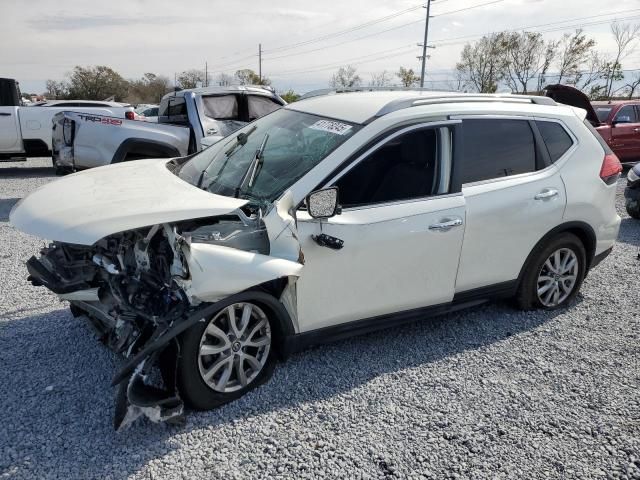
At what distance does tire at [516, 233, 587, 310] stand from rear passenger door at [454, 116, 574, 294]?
165mm

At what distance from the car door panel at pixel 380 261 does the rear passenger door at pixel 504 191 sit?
0.64 ft

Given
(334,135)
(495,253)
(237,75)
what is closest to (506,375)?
(495,253)

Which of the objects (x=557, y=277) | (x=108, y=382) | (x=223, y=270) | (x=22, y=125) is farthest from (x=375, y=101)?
(x=22, y=125)

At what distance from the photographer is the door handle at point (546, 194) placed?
4.10 m

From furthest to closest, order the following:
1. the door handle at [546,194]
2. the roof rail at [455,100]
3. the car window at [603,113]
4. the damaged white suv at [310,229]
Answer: the car window at [603,113], the door handle at [546,194], the roof rail at [455,100], the damaged white suv at [310,229]

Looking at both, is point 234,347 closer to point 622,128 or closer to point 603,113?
point 622,128

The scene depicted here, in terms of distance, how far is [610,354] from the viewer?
3906mm

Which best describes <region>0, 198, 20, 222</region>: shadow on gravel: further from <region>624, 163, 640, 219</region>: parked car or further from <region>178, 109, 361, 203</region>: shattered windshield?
<region>624, 163, 640, 219</region>: parked car

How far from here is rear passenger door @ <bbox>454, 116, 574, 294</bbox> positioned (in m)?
3.79

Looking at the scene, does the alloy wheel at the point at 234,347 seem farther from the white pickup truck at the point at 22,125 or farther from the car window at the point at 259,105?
the white pickup truck at the point at 22,125

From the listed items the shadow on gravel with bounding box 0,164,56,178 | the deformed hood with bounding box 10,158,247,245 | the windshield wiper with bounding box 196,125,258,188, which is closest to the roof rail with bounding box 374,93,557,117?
the windshield wiper with bounding box 196,125,258,188

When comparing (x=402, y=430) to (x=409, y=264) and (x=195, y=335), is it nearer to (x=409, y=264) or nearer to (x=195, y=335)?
(x=409, y=264)

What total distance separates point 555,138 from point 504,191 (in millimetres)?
Answer: 856

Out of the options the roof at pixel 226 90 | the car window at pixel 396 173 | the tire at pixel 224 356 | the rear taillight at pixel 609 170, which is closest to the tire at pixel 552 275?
the rear taillight at pixel 609 170
